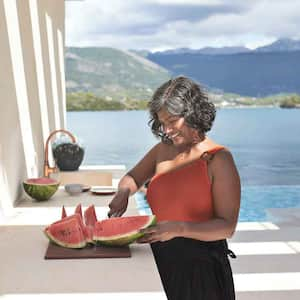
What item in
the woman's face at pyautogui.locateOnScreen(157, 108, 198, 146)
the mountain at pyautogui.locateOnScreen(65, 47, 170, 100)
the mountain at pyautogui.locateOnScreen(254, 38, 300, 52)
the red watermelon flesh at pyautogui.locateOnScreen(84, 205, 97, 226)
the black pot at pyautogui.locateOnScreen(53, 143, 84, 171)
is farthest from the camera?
the mountain at pyautogui.locateOnScreen(65, 47, 170, 100)

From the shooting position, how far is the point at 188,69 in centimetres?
1880

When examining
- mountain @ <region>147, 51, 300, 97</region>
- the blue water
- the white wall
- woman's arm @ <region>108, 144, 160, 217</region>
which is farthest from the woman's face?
mountain @ <region>147, 51, 300, 97</region>

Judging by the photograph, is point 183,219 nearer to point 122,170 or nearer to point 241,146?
point 122,170

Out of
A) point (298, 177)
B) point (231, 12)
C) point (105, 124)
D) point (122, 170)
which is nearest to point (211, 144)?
point (122, 170)

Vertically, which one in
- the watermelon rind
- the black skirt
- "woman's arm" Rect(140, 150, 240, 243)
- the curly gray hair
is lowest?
A: the watermelon rind

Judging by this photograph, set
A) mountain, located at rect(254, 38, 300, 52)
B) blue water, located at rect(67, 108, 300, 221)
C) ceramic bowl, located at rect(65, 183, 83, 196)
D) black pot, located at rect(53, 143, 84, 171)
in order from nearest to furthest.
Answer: ceramic bowl, located at rect(65, 183, 83, 196) → black pot, located at rect(53, 143, 84, 171) → blue water, located at rect(67, 108, 300, 221) → mountain, located at rect(254, 38, 300, 52)

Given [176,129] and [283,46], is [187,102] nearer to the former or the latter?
[176,129]

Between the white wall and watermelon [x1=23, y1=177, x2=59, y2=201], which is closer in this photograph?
the white wall

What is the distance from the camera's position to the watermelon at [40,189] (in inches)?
129

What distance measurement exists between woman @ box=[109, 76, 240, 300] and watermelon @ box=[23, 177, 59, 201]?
128 cm

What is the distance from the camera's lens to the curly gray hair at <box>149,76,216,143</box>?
2025 mm

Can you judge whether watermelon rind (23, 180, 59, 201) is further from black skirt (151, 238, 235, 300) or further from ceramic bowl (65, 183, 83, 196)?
black skirt (151, 238, 235, 300)

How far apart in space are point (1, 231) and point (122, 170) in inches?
92.7

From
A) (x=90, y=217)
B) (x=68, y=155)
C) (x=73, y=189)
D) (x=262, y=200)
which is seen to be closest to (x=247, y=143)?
(x=262, y=200)
